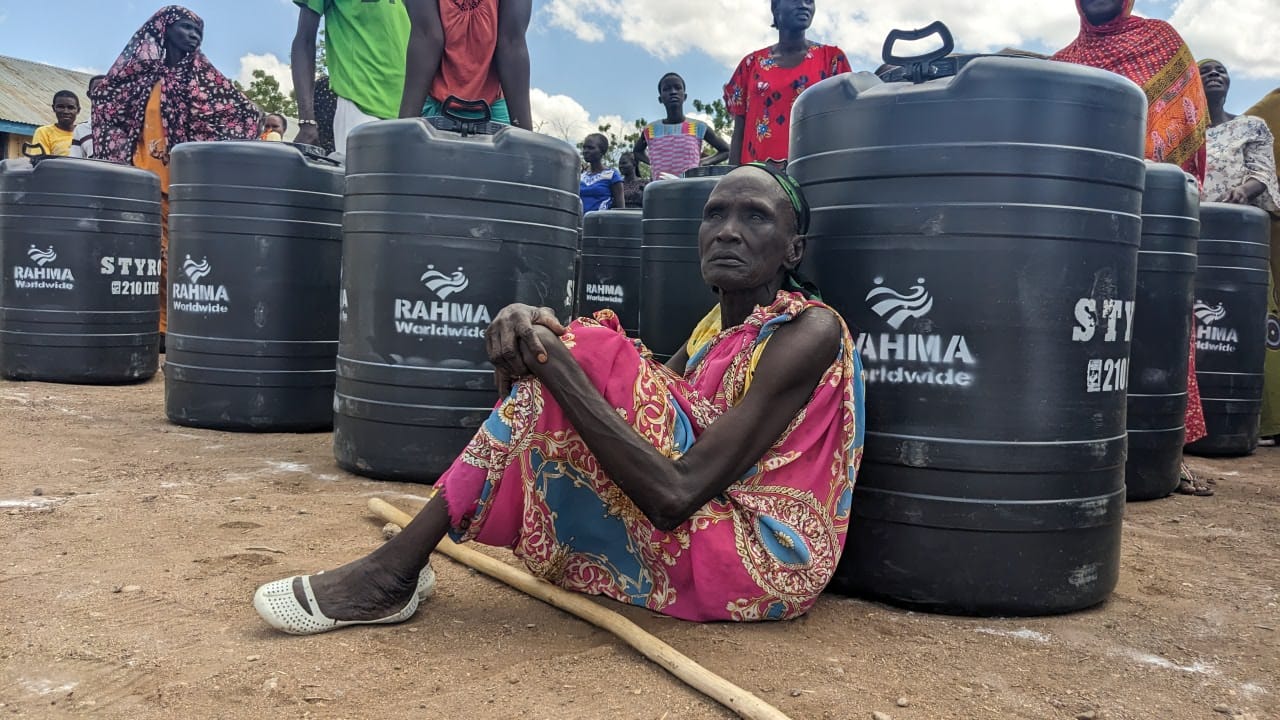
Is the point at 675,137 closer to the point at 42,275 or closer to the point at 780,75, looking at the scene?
the point at 780,75

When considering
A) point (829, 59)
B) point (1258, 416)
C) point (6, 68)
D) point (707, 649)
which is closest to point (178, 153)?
point (829, 59)

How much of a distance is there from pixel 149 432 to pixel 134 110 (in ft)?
11.8

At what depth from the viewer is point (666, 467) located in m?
2.12

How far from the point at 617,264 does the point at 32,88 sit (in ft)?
55.7

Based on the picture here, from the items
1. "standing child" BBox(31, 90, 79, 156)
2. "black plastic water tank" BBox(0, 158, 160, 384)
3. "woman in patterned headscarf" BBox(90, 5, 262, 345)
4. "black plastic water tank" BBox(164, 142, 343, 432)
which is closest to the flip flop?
"black plastic water tank" BBox(164, 142, 343, 432)

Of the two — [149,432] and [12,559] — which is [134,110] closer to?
[149,432]

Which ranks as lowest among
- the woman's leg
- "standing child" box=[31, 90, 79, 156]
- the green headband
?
the woman's leg

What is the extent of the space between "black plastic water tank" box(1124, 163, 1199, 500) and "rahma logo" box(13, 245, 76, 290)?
5.87 meters

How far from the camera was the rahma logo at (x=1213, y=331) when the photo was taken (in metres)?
5.15

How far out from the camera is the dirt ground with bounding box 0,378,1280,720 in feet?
6.14

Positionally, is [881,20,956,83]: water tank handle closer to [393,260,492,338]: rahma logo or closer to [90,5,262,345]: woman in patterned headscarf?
[393,260,492,338]: rahma logo

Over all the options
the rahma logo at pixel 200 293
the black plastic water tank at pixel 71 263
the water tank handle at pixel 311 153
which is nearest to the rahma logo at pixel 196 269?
the rahma logo at pixel 200 293

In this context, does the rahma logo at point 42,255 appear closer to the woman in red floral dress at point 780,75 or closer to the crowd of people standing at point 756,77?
the crowd of people standing at point 756,77

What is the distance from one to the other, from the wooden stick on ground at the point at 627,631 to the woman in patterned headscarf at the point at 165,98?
5.29 m
